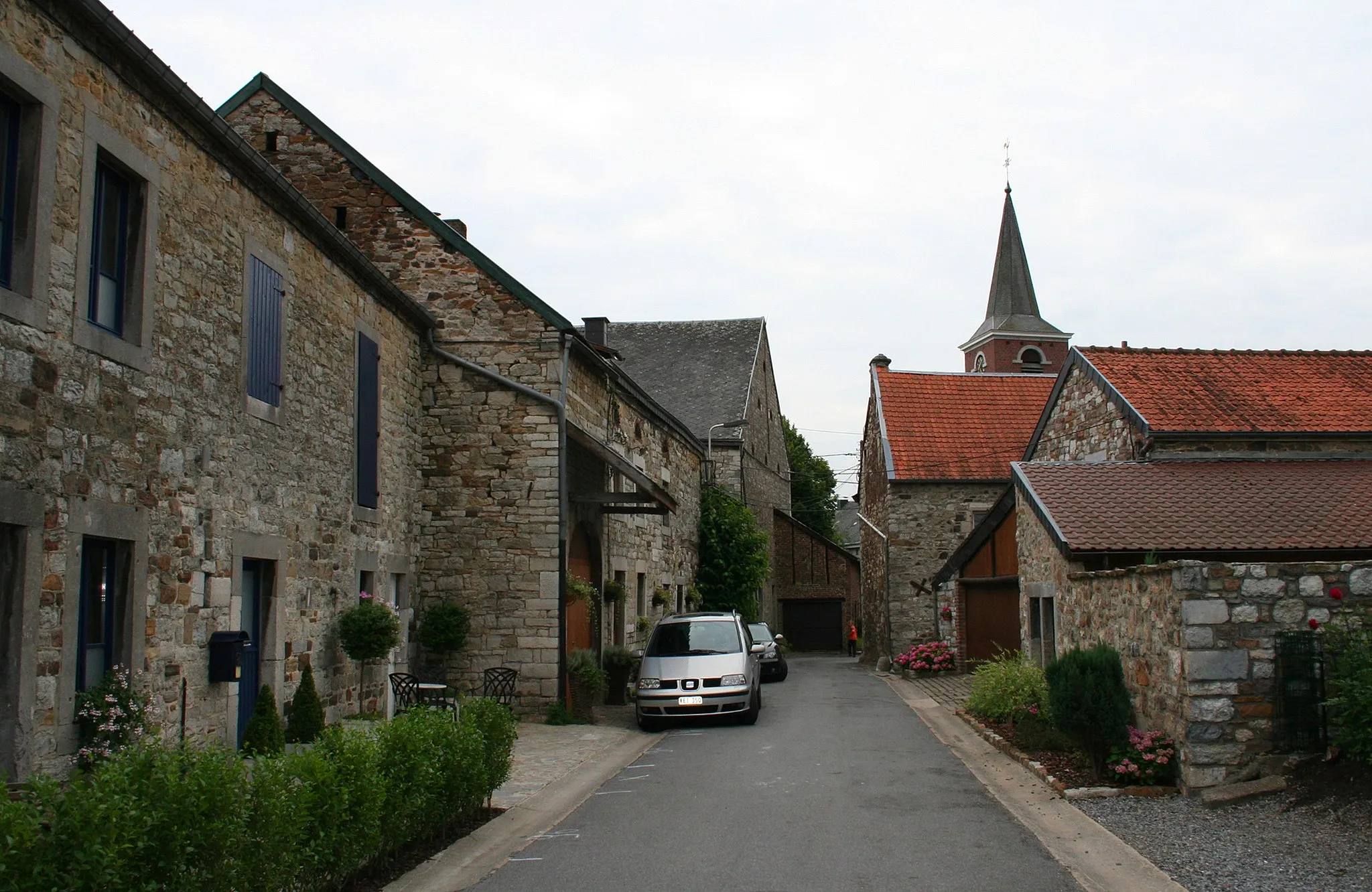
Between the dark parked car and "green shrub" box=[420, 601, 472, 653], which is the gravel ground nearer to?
"green shrub" box=[420, 601, 472, 653]

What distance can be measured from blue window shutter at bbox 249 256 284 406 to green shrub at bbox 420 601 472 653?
16.2 feet

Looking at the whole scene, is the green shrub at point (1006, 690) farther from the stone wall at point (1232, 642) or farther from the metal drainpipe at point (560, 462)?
the metal drainpipe at point (560, 462)

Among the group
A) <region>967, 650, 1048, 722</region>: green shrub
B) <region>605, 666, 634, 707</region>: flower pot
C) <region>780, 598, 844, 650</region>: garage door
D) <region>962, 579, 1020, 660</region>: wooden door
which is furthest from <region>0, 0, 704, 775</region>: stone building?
<region>780, 598, 844, 650</region>: garage door

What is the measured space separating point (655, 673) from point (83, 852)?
36.9 feet

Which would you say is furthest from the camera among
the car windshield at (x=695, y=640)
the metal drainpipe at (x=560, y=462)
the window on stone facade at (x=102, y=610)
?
the car windshield at (x=695, y=640)

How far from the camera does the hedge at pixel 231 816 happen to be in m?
4.06

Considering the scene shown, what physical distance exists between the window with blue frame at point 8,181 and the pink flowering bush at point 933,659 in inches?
802

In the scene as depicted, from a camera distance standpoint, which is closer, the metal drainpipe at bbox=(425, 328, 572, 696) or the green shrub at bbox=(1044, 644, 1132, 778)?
the green shrub at bbox=(1044, 644, 1132, 778)

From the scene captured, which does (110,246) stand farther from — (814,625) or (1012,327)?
(1012,327)

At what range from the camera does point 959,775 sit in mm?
10578

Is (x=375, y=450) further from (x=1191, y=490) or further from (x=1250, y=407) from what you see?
(x=1250, y=407)

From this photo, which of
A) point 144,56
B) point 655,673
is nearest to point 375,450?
point 655,673

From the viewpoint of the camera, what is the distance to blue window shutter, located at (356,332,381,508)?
42.7ft

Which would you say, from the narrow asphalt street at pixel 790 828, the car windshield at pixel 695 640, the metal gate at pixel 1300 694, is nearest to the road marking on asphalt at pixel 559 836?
the narrow asphalt street at pixel 790 828
